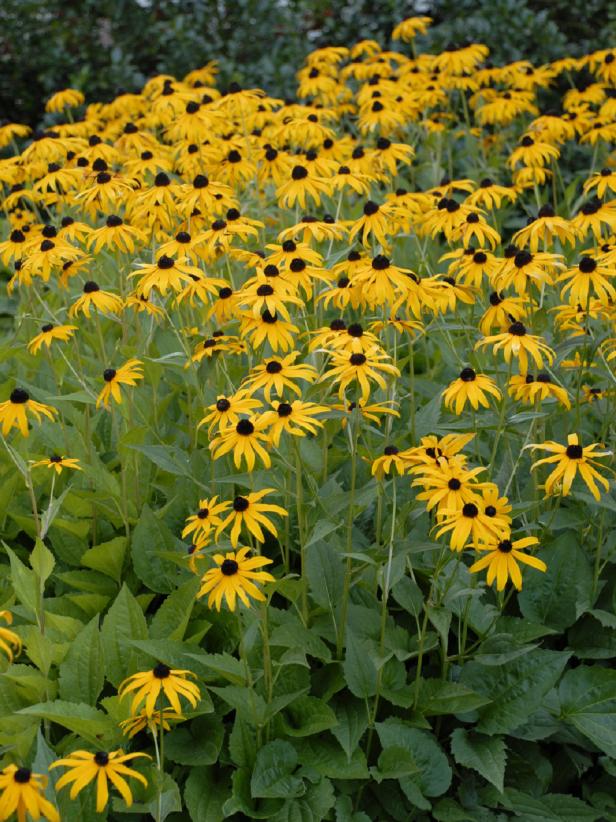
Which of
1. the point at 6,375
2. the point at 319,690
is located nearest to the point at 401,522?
the point at 319,690

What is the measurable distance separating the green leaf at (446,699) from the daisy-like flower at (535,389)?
2.80 ft

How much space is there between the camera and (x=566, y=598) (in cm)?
318

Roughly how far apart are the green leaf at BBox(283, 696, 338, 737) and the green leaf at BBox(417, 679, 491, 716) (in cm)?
27

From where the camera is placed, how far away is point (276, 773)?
2762 millimetres

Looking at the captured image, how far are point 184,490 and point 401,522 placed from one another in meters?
0.89

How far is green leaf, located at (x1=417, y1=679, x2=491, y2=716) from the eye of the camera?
9.27ft

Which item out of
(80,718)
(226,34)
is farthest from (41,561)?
(226,34)

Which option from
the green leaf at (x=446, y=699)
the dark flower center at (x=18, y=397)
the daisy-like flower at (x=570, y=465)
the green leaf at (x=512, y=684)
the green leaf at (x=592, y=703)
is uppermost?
the dark flower center at (x=18, y=397)

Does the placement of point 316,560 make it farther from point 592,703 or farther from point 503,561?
point 592,703

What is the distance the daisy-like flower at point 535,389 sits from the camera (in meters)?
2.97

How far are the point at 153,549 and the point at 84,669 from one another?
1.57ft

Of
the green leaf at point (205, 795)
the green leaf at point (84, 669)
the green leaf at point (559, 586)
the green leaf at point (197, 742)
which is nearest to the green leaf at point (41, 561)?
the green leaf at point (84, 669)

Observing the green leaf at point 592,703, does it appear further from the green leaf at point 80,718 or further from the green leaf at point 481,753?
the green leaf at point 80,718

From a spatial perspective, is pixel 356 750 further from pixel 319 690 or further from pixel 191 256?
pixel 191 256
